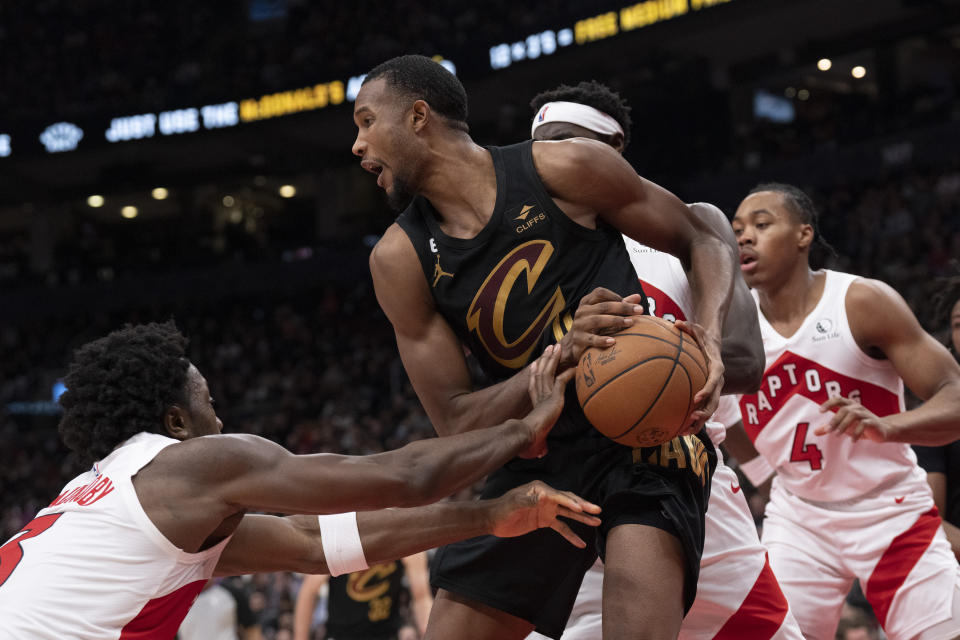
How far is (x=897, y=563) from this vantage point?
13.2ft

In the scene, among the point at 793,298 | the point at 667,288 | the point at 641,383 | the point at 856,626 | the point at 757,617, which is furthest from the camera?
the point at 856,626

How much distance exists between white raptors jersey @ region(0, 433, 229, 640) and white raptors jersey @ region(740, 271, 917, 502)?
7.81 feet

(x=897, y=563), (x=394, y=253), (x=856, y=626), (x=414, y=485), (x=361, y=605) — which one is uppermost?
(x=394, y=253)

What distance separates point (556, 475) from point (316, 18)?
21.6 m

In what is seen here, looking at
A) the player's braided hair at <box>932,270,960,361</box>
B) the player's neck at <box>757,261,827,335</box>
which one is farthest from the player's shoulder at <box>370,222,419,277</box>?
the player's braided hair at <box>932,270,960,361</box>

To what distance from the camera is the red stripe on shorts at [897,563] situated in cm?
401

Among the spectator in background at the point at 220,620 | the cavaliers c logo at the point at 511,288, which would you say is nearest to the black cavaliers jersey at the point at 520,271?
the cavaliers c logo at the point at 511,288

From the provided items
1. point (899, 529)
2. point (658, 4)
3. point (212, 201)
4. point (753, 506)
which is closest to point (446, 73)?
point (899, 529)

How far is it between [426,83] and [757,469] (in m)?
2.53

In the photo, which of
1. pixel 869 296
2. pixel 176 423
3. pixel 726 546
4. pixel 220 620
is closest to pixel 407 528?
pixel 176 423

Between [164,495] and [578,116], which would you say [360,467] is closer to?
[164,495]

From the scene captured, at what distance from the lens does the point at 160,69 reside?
24016 millimetres

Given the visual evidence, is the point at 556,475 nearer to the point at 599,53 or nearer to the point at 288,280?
the point at 599,53

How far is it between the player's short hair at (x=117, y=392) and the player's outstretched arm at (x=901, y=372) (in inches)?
85.1
